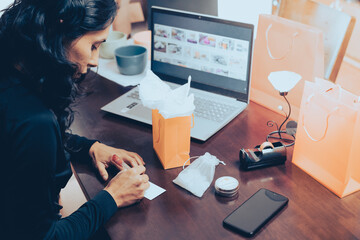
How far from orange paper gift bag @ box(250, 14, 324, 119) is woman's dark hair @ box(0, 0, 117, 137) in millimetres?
647

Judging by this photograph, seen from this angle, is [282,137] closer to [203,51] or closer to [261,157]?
[261,157]

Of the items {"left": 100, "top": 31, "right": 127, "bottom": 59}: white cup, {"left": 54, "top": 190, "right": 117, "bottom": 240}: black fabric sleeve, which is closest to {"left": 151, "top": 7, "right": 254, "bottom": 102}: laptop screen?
{"left": 100, "top": 31, "right": 127, "bottom": 59}: white cup

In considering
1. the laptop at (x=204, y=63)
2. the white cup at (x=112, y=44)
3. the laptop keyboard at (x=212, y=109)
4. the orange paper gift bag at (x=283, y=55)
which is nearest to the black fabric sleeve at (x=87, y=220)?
the laptop at (x=204, y=63)

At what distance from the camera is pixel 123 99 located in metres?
1.42

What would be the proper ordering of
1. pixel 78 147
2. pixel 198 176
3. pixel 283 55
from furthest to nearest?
pixel 283 55 < pixel 78 147 < pixel 198 176

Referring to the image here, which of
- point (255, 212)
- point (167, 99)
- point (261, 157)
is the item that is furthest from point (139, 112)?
point (255, 212)

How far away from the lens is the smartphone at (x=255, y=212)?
84 cm

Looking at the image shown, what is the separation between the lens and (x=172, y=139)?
1019mm

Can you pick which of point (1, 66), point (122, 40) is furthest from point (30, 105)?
point (122, 40)

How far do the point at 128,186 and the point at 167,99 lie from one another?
0.26 metres

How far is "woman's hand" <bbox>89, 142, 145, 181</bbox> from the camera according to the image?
1.06 metres

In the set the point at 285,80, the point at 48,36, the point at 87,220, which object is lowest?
the point at 87,220

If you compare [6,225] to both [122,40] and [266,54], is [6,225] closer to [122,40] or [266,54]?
[266,54]

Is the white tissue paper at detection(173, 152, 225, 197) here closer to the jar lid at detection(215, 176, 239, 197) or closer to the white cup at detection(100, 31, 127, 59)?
the jar lid at detection(215, 176, 239, 197)
